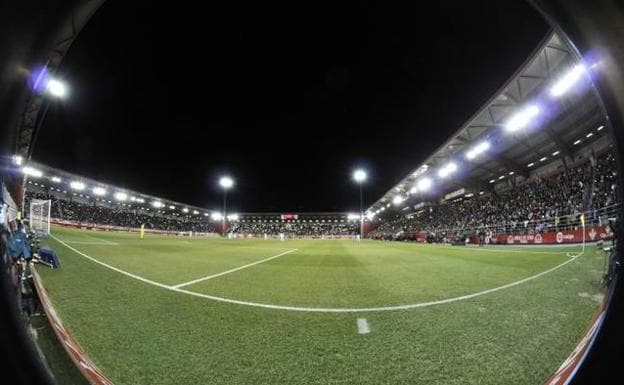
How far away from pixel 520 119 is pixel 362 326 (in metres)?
18.7

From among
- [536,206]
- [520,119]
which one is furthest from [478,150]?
[536,206]

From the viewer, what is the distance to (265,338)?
2100mm

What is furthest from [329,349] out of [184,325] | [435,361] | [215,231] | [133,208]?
[215,231]

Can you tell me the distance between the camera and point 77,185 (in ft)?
6.95

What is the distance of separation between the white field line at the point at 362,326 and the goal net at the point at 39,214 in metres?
2.35

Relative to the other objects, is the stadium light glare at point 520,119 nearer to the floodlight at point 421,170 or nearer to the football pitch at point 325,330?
the football pitch at point 325,330

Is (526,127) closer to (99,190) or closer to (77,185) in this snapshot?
(99,190)

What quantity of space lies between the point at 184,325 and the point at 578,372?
2494 mm

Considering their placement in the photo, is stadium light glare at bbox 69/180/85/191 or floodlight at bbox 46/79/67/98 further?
stadium light glare at bbox 69/180/85/191

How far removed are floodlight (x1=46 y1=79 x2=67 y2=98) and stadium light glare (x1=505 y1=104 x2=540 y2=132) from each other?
57.6 ft

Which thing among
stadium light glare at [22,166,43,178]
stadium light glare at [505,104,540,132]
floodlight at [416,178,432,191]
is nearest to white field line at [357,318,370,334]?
stadium light glare at [22,166,43,178]

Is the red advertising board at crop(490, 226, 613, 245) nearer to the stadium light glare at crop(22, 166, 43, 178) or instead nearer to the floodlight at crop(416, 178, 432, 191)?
the stadium light glare at crop(22, 166, 43, 178)

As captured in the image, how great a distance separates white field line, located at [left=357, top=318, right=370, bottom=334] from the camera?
2275mm

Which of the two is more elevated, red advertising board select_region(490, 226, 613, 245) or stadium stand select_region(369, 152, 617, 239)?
stadium stand select_region(369, 152, 617, 239)
